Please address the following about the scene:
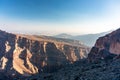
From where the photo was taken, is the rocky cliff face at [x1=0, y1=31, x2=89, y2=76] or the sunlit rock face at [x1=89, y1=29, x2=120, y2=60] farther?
the rocky cliff face at [x1=0, y1=31, x2=89, y2=76]

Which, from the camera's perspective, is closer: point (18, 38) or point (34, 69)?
point (34, 69)

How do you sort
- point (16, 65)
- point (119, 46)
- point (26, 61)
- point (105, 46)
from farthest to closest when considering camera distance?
point (26, 61) → point (16, 65) → point (105, 46) → point (119, 46)

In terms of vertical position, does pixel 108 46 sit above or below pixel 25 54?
above

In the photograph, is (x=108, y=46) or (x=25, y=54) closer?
(x=108, y=46)

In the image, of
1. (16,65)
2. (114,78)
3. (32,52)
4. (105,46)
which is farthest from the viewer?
(32,52)

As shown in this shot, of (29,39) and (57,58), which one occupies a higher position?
(29,39)

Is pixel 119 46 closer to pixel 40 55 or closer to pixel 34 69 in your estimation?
pixel 34 69

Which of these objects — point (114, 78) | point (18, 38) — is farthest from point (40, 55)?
point (114, 78)

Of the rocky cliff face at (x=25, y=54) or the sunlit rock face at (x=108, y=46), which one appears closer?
the sunlit rock face at (x=108, y=46)
